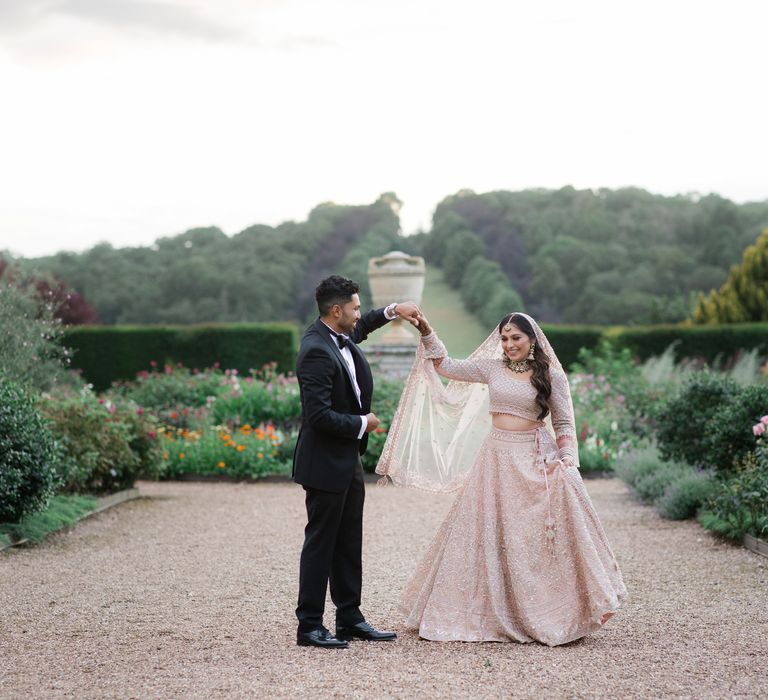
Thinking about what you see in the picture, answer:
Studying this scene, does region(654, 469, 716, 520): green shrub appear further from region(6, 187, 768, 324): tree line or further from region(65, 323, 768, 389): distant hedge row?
region(6, 187, 768, 324): tree line

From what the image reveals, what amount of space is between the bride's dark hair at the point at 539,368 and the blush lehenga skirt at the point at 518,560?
0.61 feet

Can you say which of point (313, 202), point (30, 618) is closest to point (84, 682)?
point (30, 618)

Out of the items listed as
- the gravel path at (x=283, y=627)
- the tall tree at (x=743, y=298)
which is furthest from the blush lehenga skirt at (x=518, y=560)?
the tall tree at (x=743, y=298)

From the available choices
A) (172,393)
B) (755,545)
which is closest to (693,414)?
(755,545)

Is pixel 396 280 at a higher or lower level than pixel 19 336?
higher

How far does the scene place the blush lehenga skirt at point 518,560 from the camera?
454 centimetres

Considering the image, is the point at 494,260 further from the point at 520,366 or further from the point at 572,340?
the point at 520,366

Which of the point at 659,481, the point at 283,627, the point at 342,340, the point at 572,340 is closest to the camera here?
the point at 342,340

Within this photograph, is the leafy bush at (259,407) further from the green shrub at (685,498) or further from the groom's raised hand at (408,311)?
the groom's raised hand at (408,311)

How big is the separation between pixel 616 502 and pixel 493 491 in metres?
5.00

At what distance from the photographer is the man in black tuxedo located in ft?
14.4

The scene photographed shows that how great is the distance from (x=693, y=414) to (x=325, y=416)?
5.31m

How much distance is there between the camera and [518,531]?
4.64m

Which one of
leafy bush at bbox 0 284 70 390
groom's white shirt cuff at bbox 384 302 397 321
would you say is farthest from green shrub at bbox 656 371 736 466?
leafy bush at bbox 0 284 70 390
